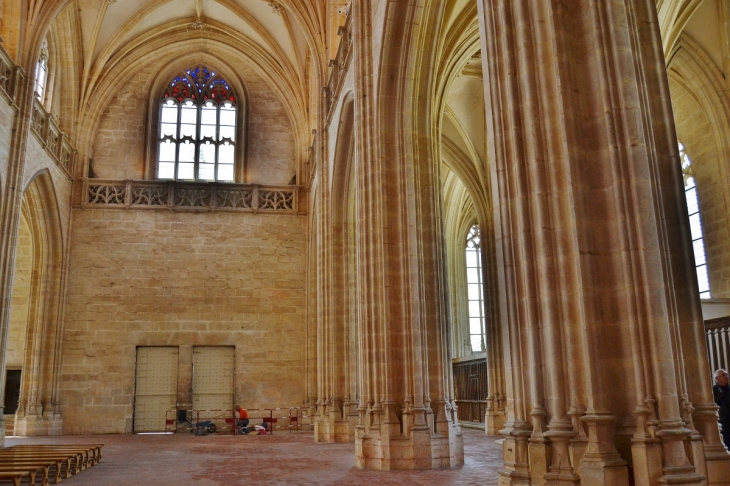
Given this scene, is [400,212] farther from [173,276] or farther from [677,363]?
[173,276]

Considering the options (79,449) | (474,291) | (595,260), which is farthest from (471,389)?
(595,260)

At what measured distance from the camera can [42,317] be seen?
20.3m

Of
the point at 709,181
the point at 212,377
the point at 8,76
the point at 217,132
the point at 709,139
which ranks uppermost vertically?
the point at 217,132

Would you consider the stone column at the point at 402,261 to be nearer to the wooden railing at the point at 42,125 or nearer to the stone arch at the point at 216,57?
the wooden railing at the point at 42,125

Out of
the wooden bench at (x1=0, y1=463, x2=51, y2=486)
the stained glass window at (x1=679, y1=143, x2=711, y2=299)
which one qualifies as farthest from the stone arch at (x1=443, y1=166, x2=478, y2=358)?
the wooden bench at (x1=0, y1=463, x2=51, y2=486)

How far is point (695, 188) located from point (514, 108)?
43.1 feet

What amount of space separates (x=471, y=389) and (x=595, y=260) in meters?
16.9

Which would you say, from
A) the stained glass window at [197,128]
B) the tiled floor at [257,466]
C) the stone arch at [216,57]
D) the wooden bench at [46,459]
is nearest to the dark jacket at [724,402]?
the tiled floor at [257,466]

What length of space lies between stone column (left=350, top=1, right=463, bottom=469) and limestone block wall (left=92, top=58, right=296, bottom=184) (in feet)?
39.2

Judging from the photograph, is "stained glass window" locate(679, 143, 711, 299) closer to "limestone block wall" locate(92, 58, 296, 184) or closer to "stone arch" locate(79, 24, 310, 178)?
"stone arch" locate(79, 24, 310, 178)

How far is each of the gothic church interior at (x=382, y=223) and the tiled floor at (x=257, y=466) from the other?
822mm

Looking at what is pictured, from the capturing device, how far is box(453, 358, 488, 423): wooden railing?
820 inches

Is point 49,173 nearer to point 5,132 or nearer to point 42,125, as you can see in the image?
point 42,125

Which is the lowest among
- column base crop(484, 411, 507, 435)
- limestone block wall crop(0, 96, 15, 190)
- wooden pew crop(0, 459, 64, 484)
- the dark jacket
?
column base crop(484, 411, 507, 435)
